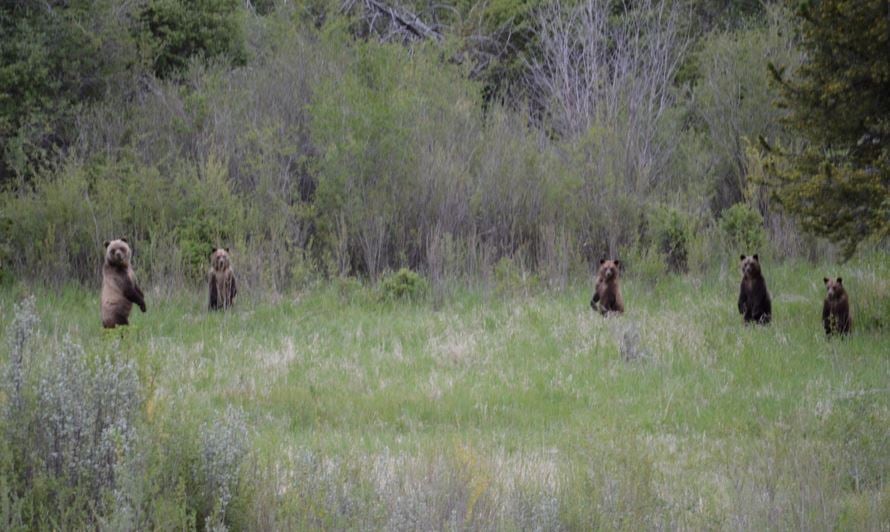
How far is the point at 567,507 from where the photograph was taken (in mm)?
6469

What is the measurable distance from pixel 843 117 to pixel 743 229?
22.1 ft

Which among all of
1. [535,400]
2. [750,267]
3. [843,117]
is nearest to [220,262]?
[535,400]

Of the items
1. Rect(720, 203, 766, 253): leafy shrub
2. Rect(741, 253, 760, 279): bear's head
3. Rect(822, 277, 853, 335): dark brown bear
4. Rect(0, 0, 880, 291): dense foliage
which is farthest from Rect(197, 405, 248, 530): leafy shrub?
Rect(720, 203, 766, 253): leafy shrub

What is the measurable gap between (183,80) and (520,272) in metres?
11.3

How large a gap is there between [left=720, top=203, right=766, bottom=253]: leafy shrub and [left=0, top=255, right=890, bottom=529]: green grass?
4.22 feet

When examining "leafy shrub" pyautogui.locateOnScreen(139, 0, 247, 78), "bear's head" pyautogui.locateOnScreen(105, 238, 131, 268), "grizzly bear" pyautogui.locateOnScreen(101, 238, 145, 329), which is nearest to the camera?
"grizzly bear" pyautogui.locateOnScreen(101, 238, 145, 329)

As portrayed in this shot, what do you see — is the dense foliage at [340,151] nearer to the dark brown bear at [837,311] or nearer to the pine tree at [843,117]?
the pine tree at [843,117]

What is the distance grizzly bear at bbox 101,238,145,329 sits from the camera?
1291cm

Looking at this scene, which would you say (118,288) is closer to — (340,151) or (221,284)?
(221,284)

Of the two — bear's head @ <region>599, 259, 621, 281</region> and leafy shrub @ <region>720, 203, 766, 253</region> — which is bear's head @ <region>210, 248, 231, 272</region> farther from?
leafy shrub @ <region>720, 203, 766, 253</region>

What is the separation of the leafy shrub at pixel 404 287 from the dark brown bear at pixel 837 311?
617 cm

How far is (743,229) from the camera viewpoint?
61.8 ft

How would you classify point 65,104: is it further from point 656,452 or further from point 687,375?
point 656,452

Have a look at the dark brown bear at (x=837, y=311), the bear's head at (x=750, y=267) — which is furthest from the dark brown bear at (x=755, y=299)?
the dark brown bear at (x=837, y=311)
